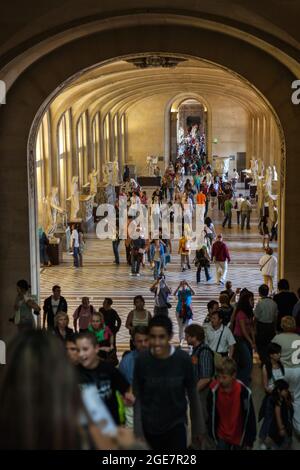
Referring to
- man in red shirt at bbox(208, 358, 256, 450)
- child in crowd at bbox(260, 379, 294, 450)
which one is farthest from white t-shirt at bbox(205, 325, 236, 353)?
man in red shirt at bbox(208, 358, 256, 450)

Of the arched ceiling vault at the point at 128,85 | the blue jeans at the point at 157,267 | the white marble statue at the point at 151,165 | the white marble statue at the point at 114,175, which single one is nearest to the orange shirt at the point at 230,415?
the blue jeans at the point at 157,267

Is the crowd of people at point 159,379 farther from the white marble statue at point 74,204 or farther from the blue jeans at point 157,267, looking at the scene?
the white marble statue at point 74,204

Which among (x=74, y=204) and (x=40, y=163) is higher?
(x=40, y=163)

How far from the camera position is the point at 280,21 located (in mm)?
11125

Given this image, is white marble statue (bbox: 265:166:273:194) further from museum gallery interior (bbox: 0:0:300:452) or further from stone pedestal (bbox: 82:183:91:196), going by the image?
stone pedestal (bbox: 82:183:91:196)

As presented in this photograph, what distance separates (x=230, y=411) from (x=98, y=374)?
159 centimetres

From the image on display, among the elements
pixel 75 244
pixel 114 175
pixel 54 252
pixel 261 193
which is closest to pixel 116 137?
pixel 114 175

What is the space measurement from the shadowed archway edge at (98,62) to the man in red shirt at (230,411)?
7.47 m

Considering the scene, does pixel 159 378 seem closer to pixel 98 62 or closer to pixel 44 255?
pixel 98 62

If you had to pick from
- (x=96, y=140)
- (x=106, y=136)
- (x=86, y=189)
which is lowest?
(x=86, y=189)

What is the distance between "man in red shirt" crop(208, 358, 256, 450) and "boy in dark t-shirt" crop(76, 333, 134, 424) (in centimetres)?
125

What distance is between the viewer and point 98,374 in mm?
4836

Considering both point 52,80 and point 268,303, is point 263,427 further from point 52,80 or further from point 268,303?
point 52,80
